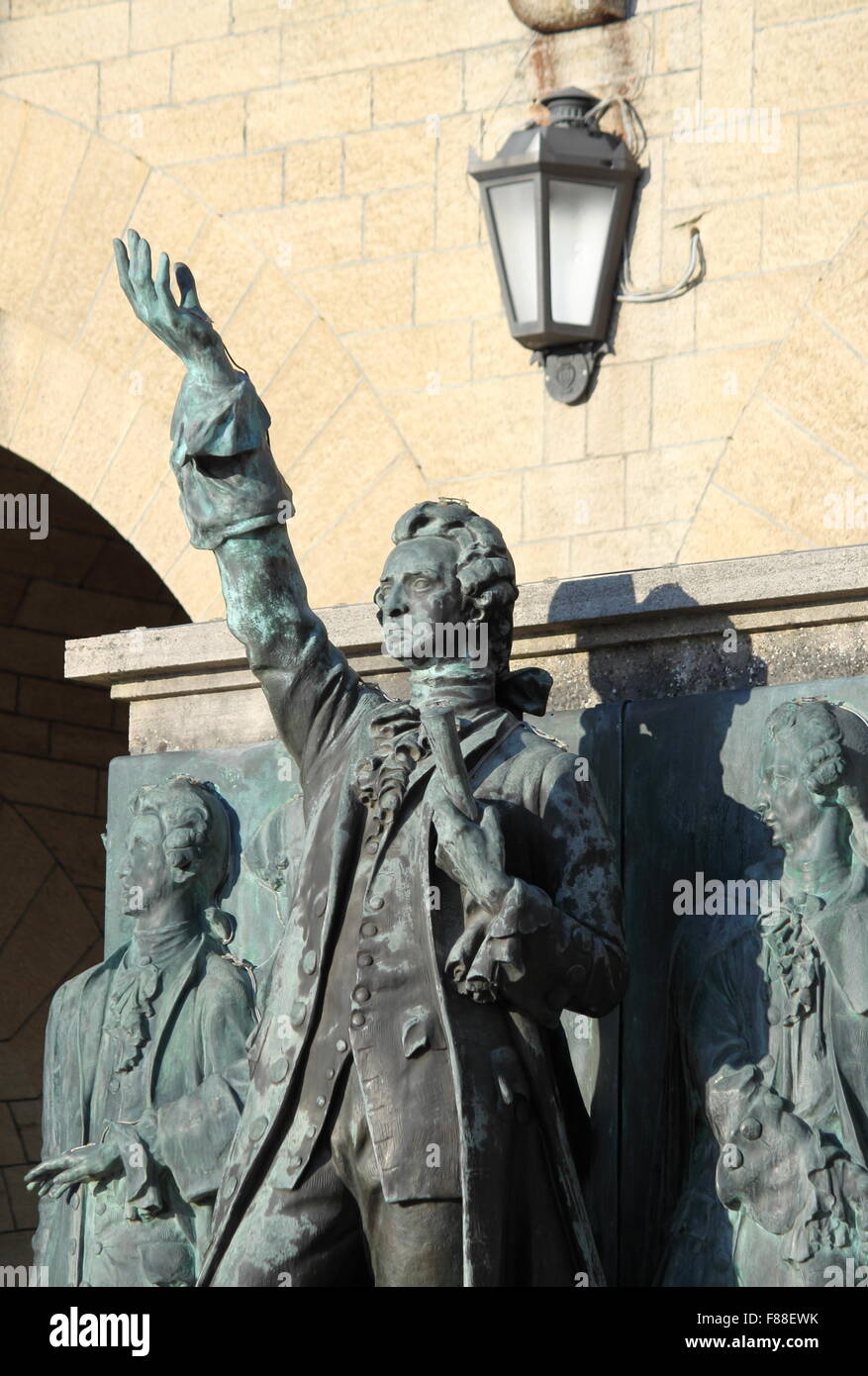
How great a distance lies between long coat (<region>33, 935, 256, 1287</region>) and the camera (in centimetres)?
709

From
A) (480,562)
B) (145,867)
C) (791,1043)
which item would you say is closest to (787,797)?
(791,1043)

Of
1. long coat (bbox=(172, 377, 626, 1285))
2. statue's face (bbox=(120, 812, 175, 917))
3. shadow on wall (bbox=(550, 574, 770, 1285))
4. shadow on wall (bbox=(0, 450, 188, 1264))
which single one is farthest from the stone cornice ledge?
shadow on wall (bbox=(0, 450, 188, 1264))

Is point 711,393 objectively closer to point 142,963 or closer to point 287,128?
point 287,128

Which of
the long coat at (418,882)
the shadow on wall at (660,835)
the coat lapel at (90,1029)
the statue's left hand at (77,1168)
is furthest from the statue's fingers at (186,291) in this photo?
the statue's left hand at (77,1168)

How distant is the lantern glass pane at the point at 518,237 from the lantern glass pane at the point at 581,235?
6 centimetres

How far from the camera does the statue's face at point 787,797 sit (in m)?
6.59

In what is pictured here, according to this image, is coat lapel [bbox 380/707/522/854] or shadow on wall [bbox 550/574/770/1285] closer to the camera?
coat lapel [bbox 380/707/522/854]

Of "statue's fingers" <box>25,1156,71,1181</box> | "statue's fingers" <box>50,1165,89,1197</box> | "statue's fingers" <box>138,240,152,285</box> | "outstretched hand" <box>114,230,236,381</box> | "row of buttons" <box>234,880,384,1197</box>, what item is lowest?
"statue's fingers" <box>50,1165,89,1197</box>

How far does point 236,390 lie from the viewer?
6.53 metres

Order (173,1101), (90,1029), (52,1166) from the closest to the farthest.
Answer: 1. (173,1101)
2. (52,1166)
3. (90,1029)

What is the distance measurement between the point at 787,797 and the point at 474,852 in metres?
0.81

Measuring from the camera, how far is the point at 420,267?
32.4 ft

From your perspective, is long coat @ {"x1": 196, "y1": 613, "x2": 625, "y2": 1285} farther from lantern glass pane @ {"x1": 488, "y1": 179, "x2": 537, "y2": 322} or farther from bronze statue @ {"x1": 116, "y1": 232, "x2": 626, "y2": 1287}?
lantern glass pane @ {"x1": 488, "y1": 179, "x2": 537, "y2": 322}

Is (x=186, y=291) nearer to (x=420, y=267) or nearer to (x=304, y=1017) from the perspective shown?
(x=304, y=1017)
